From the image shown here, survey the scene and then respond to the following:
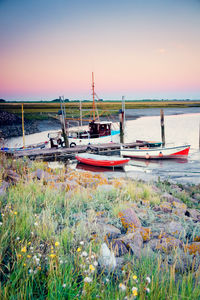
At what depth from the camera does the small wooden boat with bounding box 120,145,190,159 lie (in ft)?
61.5

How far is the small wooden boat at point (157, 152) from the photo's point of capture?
1873 cm

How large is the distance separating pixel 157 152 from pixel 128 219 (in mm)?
15609

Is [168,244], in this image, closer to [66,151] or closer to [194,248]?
[194,248]

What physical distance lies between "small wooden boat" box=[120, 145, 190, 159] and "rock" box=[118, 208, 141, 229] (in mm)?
15219

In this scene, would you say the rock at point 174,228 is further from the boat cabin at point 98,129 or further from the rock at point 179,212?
the boat cabin at point 98,129

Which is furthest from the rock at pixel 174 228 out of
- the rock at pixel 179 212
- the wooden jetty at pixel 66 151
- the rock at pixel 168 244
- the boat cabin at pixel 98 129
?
the boat cabin at pixel 98 129

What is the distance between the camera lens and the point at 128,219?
12.4ft

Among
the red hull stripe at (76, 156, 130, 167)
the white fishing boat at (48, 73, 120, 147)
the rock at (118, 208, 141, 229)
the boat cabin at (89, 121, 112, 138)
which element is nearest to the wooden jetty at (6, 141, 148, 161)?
the white fishing boat at (48, 73, 120, 147)

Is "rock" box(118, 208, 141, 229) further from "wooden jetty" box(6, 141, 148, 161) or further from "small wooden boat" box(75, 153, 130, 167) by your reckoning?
"wooden jetty" box(6, 141, 148, 161)

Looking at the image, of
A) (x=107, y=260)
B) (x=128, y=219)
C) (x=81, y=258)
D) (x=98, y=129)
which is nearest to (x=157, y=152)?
(x=98, y=129)

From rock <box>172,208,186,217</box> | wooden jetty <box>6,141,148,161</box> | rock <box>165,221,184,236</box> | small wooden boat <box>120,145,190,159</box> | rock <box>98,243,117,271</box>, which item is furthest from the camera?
A: small wooden boat <box>120,145,190,159</box>

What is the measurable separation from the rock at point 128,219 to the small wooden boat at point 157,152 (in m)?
15.2

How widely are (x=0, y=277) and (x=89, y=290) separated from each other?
94 centimetres

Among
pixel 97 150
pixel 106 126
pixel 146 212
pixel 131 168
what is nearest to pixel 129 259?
pixel 146 212
